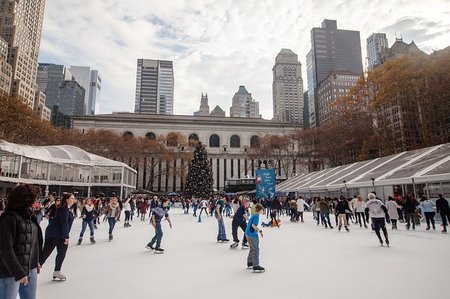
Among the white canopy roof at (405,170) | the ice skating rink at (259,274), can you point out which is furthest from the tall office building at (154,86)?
the ice skating rink at (259,274)

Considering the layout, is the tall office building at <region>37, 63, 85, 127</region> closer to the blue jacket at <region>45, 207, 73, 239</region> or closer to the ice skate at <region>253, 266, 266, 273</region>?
the blue jacket at <region>45, 207, 73, 239</region>

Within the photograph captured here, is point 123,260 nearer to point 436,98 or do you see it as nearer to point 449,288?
point 449,288

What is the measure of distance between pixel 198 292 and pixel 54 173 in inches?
1426

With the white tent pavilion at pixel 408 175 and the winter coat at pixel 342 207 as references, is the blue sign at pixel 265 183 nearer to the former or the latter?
the white tent pavilion at pixel 408 175

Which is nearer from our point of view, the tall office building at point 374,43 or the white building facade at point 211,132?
the white building facade at point 211,132

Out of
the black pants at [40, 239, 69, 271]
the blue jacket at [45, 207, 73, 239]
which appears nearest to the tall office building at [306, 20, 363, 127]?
the blue jacket at [45, 207, 73, 239]

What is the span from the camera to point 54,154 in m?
34.2

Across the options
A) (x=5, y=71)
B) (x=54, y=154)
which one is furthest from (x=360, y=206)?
(x=5, y=71)

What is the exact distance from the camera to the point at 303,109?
162 metres

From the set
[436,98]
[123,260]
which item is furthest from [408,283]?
[436,98]

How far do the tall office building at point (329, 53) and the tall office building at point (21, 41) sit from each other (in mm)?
117054

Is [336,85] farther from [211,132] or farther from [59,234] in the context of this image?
[59,234]

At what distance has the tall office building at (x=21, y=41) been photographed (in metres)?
93.1

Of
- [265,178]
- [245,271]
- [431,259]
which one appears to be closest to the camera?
[245,271]
